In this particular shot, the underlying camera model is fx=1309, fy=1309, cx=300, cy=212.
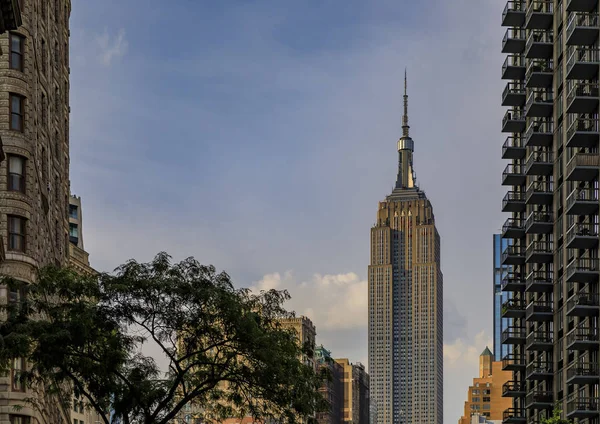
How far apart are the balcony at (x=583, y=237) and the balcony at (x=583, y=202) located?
994 mm

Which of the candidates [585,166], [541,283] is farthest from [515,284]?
[585,166]

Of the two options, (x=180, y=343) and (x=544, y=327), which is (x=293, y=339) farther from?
(x=544, y=327)

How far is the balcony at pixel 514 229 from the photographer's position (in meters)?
117

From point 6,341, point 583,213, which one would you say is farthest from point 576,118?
point 6,341

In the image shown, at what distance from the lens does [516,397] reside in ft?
391

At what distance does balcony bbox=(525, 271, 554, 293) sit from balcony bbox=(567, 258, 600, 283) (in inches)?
425

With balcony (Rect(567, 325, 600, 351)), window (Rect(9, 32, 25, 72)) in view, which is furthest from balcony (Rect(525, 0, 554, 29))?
window (Rect(9, 32, 25, 72))

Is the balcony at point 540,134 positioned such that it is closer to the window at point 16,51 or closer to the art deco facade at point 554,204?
the art deco facade at point 554,204

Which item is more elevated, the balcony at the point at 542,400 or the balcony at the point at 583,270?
the balcony at the point at 583,270

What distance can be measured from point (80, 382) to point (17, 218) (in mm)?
9377

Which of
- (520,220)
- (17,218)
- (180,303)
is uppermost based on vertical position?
(520,220)

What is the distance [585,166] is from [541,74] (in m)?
17.5

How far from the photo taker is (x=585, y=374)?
90.4 metres

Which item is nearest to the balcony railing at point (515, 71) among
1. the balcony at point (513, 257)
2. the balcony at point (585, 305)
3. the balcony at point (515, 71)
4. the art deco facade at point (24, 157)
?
the balcony at point (515, 71)
